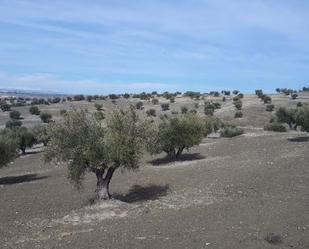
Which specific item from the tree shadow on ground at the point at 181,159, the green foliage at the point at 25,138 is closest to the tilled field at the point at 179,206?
the tree shadow on ground at the point at 181,159

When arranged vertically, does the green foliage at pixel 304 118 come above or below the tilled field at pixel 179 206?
above

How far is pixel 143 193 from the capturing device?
30.0m

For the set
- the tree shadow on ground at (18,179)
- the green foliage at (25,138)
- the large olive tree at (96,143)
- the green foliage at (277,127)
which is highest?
the large olive tree at (96,143)

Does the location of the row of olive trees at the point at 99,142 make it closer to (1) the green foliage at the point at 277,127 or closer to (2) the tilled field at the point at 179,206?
(2) the tilled field at the point at 179,206

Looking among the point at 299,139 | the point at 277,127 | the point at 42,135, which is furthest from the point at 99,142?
the point at 277,127

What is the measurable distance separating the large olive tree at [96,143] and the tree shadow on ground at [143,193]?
1.71 meters

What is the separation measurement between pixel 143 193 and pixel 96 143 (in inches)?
187

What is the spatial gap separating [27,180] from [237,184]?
17912 mm

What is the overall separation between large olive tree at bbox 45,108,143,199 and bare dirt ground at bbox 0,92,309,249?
2.01 metres

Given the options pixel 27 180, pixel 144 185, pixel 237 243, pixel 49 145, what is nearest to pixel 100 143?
pixel 49 145

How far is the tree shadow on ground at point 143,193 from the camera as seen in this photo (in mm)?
28578

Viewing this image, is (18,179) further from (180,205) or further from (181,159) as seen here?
(180,205)

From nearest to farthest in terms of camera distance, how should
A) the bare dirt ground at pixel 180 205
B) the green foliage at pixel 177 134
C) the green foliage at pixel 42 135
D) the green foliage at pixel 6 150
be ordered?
the bare dirt ground at pixel 180 205, the green foliage at pixel 42 135, the green foliage at pixel 6 150, the green foliage at pixel 177 134

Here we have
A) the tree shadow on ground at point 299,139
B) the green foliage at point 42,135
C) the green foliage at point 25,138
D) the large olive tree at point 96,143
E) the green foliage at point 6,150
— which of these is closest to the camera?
the large olive tree at point 96,143
